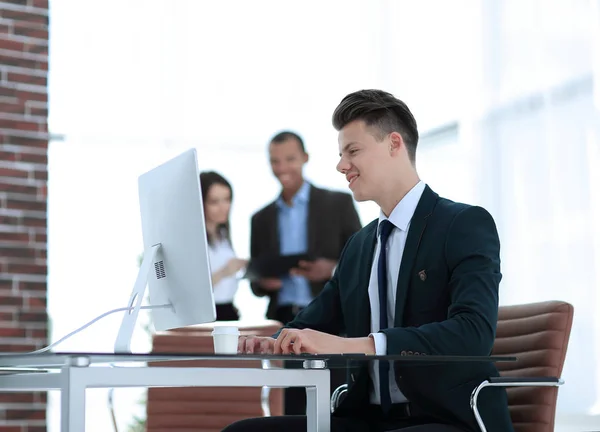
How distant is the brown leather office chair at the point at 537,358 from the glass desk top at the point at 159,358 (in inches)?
19.6

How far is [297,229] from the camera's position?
14.5 ft

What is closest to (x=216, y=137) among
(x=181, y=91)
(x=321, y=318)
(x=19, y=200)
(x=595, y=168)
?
(x=181, y=91)

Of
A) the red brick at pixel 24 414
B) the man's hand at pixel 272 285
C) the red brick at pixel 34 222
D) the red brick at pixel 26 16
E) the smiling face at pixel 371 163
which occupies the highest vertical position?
the red brick at pixel 26 16

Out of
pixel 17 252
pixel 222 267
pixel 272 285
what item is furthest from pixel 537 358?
pixel 17 252

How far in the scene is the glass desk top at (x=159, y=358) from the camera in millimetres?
1616

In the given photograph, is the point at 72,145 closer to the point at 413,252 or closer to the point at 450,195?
the point at 450,195

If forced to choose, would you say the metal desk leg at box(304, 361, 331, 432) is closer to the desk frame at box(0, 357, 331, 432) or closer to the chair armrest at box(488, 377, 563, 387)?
the desk frame at box(0, 357, 331, 432)

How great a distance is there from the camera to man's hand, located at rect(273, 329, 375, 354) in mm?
1865

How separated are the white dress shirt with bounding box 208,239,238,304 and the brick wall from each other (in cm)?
78

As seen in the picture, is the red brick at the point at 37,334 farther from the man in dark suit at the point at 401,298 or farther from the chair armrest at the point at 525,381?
the chair armrest at the point at 525,381

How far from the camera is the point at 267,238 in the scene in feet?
14.6

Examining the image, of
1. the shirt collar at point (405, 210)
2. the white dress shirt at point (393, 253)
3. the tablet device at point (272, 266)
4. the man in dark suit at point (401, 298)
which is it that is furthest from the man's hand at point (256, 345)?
the tablet device at point (272, 266)

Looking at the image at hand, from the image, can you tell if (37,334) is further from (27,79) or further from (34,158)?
→ (27,79)

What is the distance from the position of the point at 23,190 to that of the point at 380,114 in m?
2.31
